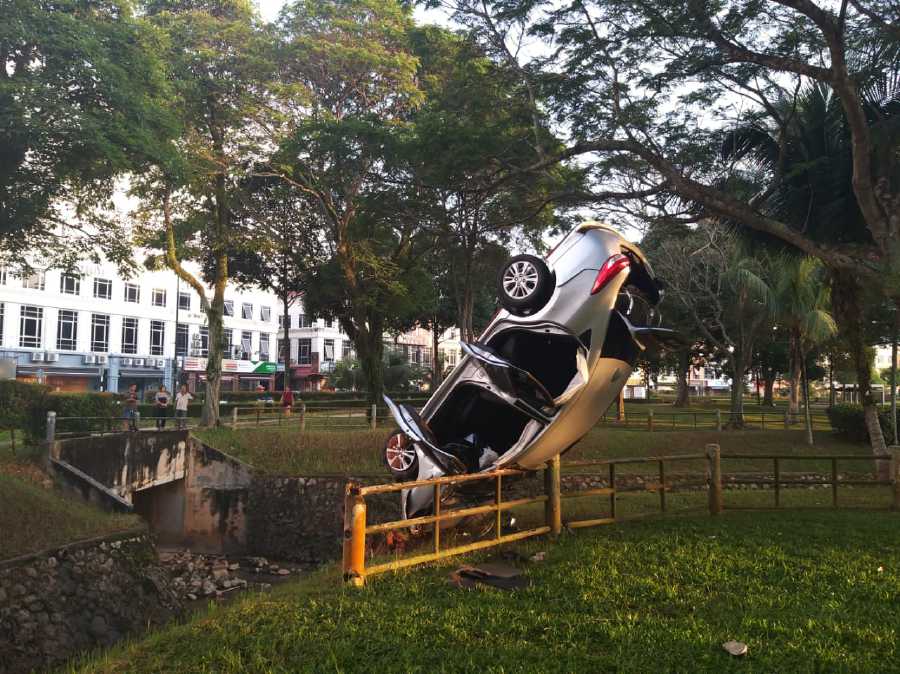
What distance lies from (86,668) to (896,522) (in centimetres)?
1090

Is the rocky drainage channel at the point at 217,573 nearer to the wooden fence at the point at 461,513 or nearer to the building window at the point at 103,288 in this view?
the wooden fence at the point at 461,513

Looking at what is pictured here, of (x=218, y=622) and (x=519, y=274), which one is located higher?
(x=519, y=274)

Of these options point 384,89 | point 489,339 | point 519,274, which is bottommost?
point 489,339

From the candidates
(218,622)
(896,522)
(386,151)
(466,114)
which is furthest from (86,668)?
(386,151)

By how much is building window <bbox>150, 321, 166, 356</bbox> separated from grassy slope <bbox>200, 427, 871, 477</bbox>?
33.8 meters

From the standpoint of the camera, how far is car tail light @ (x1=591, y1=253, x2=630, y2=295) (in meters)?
9.12

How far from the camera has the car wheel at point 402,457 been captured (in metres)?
10.2

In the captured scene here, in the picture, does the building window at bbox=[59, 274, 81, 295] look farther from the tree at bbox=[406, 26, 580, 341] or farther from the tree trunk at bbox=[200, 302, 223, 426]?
the tree at bbox=[406, 26, 580, 341]

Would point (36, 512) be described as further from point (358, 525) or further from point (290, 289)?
point (290, 289)

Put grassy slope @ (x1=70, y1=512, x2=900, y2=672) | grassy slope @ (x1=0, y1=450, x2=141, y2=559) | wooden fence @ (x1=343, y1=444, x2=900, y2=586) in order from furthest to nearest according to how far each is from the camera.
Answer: grassy slope @ (x1=0, y1=450, x2=141, y2=559), wooden fence @ (x1=343, y1=444, x2=900, y2=586), grassy slope @ (x1=70, y1=512, x2=900, y2=672)

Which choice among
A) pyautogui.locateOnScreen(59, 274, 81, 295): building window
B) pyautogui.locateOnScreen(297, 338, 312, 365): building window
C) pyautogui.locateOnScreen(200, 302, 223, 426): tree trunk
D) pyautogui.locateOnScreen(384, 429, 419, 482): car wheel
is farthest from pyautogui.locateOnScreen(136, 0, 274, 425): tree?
pyautogui.locateOnScreen(297, 338, 312, 365): building window

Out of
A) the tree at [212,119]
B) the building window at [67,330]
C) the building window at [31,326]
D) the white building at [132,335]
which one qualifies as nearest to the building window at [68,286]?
the white building at [132,335]

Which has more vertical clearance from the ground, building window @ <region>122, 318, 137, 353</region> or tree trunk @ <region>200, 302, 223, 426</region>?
building window @ <region>122, 318, 137, 353</region>

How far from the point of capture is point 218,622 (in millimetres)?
6309
